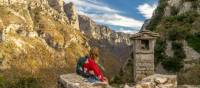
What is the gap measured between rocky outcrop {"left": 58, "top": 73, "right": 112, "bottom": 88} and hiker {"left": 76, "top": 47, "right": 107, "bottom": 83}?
0.24 meters

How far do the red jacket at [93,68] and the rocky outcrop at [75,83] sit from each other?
366 millimetres

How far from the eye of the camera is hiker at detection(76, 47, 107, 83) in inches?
627

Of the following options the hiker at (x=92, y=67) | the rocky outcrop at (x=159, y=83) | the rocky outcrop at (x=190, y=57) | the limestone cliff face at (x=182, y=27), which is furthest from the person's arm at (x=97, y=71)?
the limestone cliff face at (x=182, y=27)

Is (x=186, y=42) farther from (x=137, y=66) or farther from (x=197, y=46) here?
(x=137, y=66)

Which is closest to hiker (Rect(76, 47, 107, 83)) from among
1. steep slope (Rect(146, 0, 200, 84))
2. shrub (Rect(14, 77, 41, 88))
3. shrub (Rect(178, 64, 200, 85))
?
shrub (Rect(178, 64, 200, 85))

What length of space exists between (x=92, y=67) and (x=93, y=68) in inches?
1.8

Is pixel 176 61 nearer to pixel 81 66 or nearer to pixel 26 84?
pixel 26 84

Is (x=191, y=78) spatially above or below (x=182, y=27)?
below

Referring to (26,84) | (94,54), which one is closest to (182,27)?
(26,84)

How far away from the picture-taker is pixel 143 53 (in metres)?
32.9

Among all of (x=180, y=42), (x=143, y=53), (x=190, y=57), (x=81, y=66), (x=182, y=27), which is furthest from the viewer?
(x=182, y=27)

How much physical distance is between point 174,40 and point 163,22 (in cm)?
571

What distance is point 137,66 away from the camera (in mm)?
31875

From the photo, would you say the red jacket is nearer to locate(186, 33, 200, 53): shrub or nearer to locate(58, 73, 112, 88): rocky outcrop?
locate(58, 73, 112, 88): rocky outcrop
